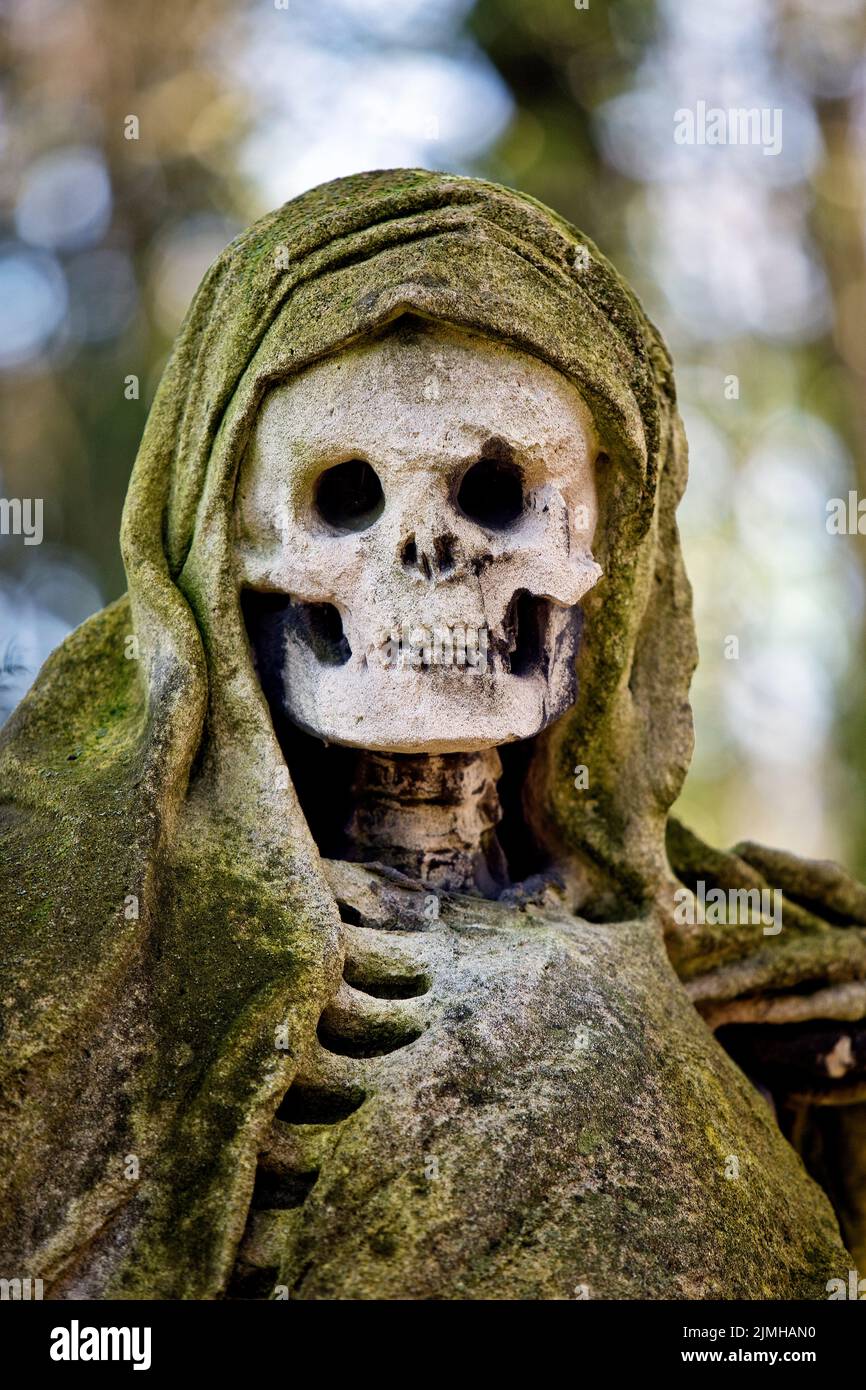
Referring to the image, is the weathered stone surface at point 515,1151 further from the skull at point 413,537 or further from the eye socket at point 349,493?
the eye socket at point 349,493

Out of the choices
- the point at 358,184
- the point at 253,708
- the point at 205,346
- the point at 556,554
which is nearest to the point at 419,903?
the point at 253,708

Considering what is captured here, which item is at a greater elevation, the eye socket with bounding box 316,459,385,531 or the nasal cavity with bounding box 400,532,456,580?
the eye socket with bounding box 316,459,385,531

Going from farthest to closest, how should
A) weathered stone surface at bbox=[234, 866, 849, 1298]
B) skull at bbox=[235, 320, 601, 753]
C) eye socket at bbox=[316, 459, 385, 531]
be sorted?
eye socket at bbox=[316, 459, 385, 531], skull at bbox=[235, 320, 601, 753], weathered stone surface at bbox=[234, 866, 849, 1298]

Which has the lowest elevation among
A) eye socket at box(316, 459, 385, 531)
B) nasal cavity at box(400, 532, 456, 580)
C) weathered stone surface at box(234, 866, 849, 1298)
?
weathered stone surface at box(234, 866, 849, 1298)

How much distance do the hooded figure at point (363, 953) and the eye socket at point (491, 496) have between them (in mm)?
240

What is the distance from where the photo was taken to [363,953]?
318cm

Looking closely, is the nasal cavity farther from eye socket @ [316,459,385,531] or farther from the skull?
eye socket @ [316,459,385,531]

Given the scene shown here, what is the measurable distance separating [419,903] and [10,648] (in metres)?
1.78

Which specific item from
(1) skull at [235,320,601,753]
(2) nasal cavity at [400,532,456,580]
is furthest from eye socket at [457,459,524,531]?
(2) nasal cavity at [400,532,456,580]

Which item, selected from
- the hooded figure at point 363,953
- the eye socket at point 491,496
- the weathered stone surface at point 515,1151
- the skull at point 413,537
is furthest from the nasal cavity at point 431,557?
the weathered stone surface at point 515,1151

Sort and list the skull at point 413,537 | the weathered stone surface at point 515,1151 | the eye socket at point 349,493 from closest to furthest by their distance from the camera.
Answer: the weathered stone surface at point 515,1151 < the skull at point 413,537 < the eye socket at point 349,493

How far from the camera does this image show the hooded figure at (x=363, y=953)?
8.91 feet

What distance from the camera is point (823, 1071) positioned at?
409 centimetres

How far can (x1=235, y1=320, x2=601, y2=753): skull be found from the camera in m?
3.25
